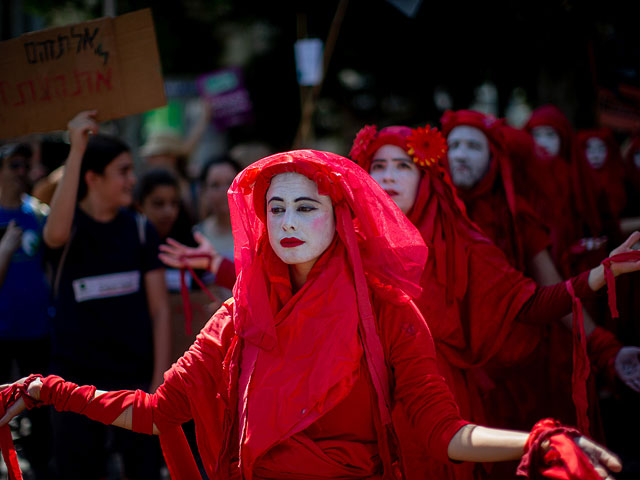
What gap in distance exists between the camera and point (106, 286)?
3.46 metres

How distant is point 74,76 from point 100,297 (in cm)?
112

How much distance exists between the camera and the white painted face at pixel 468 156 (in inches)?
147

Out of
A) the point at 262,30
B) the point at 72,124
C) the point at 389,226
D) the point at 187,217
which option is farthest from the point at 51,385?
the point at 262,30

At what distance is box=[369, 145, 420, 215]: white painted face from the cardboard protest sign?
3.92ft

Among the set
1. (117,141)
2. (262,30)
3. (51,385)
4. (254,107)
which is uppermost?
(262,30)

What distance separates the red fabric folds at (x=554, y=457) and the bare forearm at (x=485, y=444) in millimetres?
59

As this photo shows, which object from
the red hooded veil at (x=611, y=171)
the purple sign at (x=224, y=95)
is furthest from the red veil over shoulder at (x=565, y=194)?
the purple sign at (x=224, y=95)

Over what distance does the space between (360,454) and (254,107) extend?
1519 cm

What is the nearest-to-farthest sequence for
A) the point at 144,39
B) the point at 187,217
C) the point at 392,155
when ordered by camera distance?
the point at 392,155 → the point at 144,39 → the point at 187,217

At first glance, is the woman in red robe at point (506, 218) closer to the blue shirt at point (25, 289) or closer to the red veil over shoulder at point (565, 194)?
the red veil over shoulder at point (565, 194)

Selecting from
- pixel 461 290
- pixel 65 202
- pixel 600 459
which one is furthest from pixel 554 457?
pixel 65 202

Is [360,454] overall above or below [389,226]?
below

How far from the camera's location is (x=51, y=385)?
2350 millimetres

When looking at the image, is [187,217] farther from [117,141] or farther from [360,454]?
[360,454]
